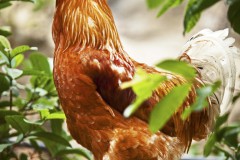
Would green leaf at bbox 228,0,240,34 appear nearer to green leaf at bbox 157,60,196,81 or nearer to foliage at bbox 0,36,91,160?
green leaf at bbox 157,60,196,81

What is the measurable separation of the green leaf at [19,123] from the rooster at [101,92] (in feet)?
0.65

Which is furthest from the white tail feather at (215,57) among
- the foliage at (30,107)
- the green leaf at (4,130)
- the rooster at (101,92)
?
Result: the green leaf at (4,130)

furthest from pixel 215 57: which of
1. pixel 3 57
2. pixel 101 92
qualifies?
pixel 3 57

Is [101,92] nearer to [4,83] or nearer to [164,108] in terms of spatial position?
[4,83]

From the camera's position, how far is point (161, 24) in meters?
4.98

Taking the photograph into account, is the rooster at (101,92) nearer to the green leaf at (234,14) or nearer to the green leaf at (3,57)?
the green leaf at (3,57)

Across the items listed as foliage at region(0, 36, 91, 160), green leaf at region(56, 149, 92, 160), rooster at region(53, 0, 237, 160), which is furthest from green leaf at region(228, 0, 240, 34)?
green leaf at region(56, 149, 92, 160)

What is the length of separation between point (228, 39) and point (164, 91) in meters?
0.28

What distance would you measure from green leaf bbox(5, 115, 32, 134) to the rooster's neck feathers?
301 mm

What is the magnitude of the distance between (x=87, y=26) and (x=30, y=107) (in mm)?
589

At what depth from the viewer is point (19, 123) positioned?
179cm

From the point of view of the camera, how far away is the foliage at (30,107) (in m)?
1.82

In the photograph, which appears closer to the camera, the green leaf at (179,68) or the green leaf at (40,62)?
the green leaf at (179,68)

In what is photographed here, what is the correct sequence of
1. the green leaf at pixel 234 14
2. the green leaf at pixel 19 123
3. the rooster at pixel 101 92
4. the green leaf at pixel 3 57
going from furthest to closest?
1. the green leaf at pixel 3 57
2. the green leaf at pixel 19 123
3. the rooster at pixel 101 92
4. the green leaf at pixel 234 14
